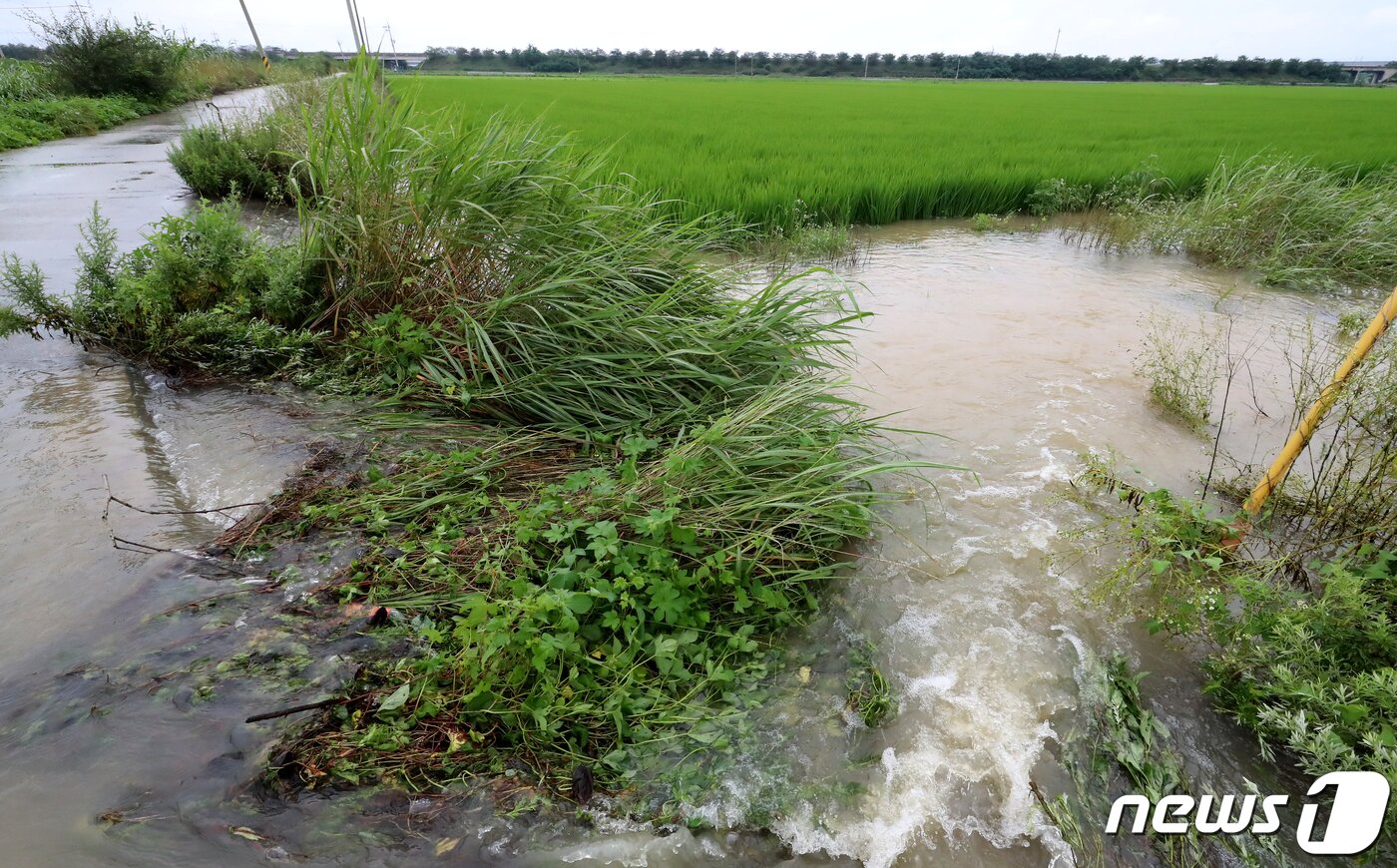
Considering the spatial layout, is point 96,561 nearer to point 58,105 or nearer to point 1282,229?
point 1282,229

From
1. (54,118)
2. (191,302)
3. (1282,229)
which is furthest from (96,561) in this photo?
(54,118)

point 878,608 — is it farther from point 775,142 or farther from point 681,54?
point 681,54

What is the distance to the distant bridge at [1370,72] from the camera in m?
39.4

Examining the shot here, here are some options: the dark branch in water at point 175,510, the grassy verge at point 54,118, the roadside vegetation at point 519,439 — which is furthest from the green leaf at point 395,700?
the grassy verge at point 54,118

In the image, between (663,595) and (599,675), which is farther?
(663,595)

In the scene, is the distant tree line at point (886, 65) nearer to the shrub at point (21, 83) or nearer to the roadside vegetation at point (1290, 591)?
the shrub at point (21, 83)

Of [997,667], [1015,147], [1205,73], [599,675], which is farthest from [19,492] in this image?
[1205,73]

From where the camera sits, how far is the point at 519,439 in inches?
113

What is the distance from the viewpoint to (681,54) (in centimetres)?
5450

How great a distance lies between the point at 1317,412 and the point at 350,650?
3126 mm

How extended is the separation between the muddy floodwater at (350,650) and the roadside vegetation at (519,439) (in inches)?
5.5

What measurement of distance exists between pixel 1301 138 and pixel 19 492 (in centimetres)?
1687

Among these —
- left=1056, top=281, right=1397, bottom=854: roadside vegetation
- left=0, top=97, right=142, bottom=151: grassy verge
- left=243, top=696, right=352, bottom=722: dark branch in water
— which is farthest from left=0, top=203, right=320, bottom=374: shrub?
left=0, top=97, right=142, bottom=151: grassy verge

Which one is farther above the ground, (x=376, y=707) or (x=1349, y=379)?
(x=1349, y=379)
